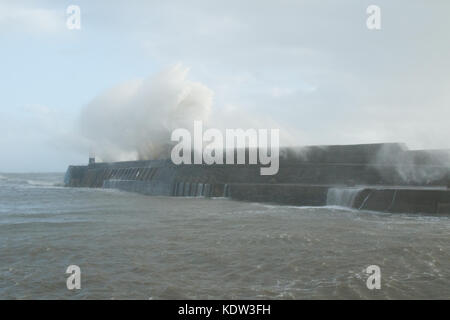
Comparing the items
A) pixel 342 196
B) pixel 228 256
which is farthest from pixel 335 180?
pixel 228 256

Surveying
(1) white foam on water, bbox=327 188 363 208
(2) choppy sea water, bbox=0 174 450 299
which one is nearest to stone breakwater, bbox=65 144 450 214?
(1) white foam on water, bbox=327 188 363 208

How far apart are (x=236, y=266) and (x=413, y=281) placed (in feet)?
7.87

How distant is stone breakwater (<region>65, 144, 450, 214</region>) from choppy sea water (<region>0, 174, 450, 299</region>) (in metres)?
1.26

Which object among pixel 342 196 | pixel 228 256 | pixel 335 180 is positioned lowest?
pixel 228 256

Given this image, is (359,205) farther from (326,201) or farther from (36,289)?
(36,289)

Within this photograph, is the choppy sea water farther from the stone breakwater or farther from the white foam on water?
the white foam on water

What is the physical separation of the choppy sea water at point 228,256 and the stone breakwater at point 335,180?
126 cm

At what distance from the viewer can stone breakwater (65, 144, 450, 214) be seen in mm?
13859

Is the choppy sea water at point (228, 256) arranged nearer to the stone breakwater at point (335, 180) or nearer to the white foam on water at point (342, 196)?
the stone breakwater at point (335, 180)

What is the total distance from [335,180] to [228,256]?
12063 millimetres

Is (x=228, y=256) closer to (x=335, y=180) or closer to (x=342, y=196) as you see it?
(x=342, y=196)

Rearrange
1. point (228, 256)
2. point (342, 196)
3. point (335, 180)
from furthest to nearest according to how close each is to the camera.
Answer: point (335, 180)
point (342, 196)
point (228, 256)

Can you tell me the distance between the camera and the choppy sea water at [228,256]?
5.70 meters

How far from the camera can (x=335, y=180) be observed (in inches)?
740
